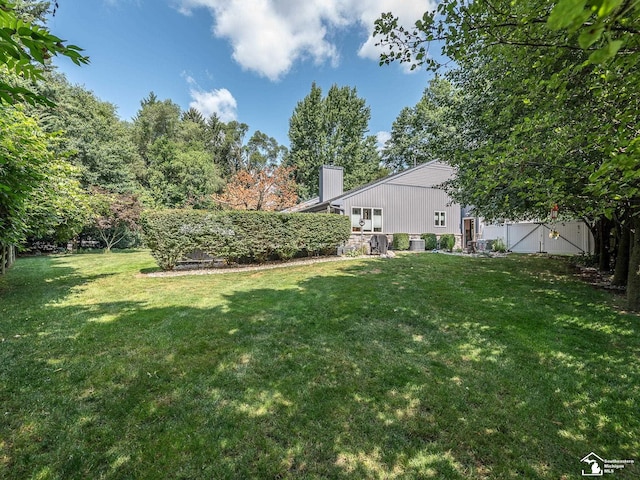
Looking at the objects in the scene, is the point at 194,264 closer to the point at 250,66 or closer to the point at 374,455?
the point at 374,455

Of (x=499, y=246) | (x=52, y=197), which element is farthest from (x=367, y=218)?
(x=52, y=197)

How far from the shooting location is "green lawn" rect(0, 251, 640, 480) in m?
2.12

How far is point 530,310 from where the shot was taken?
5180 mm

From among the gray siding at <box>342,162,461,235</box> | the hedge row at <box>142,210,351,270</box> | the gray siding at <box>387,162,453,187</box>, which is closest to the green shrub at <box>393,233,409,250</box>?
the gray siding at <box>342,162,461,235</box>

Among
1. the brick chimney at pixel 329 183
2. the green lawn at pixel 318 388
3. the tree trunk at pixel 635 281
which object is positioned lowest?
the green lawn at pixel 318 388

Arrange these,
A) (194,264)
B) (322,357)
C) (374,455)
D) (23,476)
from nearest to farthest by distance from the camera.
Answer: (23,476) < (374,455) < (322,357) < (194,264)

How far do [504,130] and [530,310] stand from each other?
12.4 feet

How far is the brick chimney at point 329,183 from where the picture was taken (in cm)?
1861

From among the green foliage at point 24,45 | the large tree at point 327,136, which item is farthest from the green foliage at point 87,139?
the green foliage at point 24,45

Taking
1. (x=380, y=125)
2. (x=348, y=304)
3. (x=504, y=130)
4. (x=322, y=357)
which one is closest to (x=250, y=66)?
(x=380, y=125)

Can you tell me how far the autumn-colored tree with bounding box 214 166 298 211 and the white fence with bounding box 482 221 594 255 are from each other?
15.5 m

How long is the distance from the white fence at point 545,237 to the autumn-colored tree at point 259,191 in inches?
610

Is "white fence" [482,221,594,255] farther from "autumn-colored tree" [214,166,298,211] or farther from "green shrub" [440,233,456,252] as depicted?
"autumn-colored tree" [214,166,298,211]

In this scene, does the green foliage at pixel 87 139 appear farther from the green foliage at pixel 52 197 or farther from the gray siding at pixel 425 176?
the gray siding at pixel 425 176
